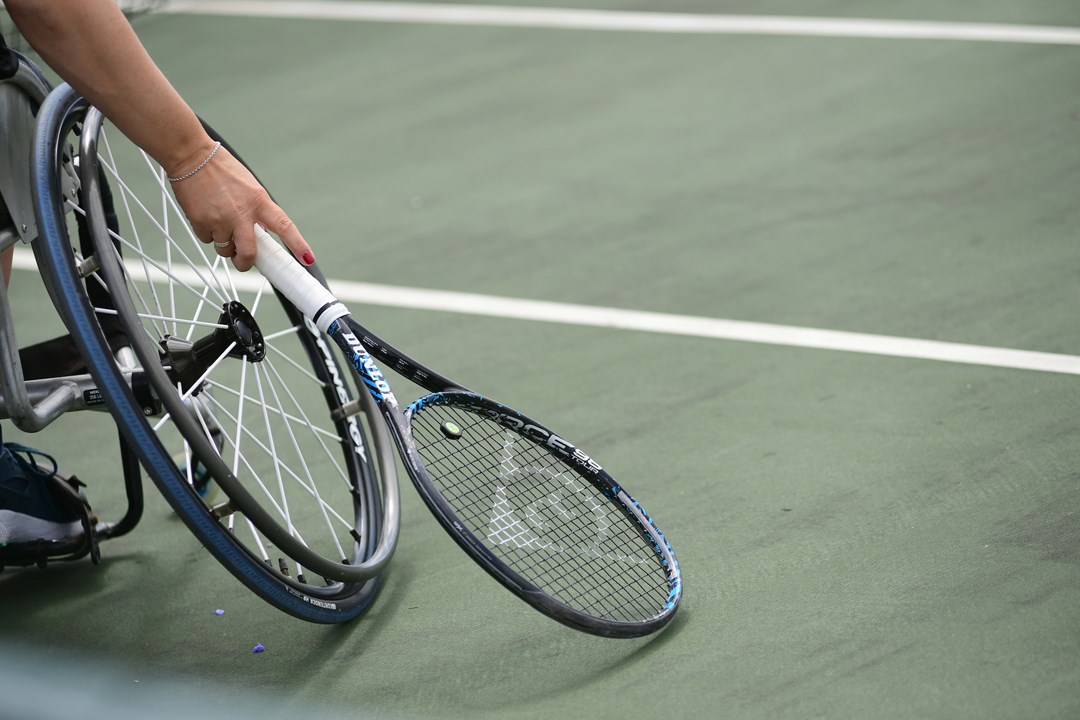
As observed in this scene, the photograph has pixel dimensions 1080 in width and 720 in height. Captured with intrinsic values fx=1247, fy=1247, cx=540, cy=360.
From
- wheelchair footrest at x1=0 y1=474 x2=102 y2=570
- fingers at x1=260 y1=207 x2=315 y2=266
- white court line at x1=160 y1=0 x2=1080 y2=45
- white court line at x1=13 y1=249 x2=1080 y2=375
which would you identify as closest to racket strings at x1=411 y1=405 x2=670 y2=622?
fingers at x1=260 y1=207 x2=315 y2=266

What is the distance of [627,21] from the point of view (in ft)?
22.4

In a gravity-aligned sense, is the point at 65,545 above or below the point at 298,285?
below

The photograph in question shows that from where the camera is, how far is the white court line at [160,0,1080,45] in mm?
5984

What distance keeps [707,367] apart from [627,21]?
3553 millimetres

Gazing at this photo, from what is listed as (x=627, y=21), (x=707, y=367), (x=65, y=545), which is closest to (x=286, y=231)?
(x=65, y=545)

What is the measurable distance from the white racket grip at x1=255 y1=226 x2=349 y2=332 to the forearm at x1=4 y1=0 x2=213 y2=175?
27 cm

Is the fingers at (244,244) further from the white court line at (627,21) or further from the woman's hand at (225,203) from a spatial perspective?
the white court line at (627,21)

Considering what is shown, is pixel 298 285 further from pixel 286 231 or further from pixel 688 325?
pixel 688 325

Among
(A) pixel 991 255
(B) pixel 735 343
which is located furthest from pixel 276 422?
(A) pixel 991 255

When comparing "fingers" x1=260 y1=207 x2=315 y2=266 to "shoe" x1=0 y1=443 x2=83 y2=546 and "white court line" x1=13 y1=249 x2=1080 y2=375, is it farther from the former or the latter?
"white court line" x1=13 y1=249 x2=1080 y2=375

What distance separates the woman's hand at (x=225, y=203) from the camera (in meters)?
2.52

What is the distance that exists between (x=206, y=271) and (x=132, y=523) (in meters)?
1.61

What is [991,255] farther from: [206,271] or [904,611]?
[206,271]

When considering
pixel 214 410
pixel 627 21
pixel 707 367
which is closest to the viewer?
pixel 214 410
